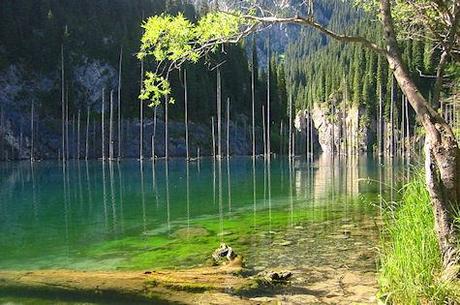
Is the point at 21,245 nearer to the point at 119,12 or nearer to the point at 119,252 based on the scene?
the point at 119,252

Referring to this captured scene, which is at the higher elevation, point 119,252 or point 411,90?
point 411,90

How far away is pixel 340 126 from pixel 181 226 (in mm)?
124241

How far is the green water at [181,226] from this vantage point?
14.2 metres

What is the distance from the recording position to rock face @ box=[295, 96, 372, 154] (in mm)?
135700

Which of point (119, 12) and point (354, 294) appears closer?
point (354, 294)

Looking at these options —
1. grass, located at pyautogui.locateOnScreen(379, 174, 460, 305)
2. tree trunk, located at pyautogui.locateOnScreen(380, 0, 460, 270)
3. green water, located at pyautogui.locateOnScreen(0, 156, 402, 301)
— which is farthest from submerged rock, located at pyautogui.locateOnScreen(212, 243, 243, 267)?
tree trunk, located at pyautogui.locateOnScreen(380, 0, 460, 270)

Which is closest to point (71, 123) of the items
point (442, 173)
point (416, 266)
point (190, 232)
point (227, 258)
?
point (190, 232)

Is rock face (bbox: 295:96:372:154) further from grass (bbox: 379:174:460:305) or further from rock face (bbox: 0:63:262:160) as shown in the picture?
grass (bbox: 379:174:460:305)

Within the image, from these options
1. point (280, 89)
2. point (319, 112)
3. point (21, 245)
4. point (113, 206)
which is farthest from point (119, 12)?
point (21, 245)

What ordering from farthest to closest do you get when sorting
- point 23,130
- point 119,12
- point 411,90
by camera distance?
point 119,12 < point 23,130 < point 411,90

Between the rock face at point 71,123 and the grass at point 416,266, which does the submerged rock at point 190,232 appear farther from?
the rock face at point 71,123

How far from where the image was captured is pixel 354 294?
9.02 metres

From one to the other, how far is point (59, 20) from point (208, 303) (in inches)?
4573

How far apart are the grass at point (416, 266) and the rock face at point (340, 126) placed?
11374 centimetres
